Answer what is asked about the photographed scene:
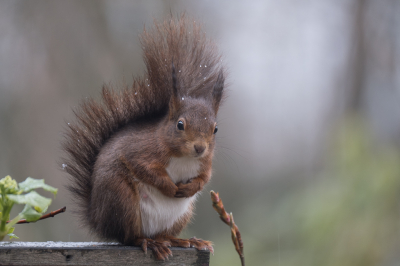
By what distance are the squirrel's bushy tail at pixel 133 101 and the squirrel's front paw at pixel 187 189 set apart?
0.31m

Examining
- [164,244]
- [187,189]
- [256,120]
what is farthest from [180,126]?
[256,120]

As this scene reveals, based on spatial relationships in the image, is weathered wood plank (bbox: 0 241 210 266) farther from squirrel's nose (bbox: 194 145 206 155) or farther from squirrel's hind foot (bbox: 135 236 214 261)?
squirrel's nose (bbox: 194 145 206 155)

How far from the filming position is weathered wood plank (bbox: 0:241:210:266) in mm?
1019

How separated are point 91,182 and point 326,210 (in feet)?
6.64

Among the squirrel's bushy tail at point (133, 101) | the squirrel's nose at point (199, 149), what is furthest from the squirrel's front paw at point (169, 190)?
the squirrel's bushy tail at point (133, 101)

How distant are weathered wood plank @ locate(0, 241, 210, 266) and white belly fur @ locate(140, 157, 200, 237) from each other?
11 centimetres

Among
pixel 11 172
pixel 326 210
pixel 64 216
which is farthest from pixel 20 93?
pixel 326 210

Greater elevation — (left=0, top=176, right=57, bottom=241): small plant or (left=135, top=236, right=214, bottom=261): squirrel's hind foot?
(left=0, top=176, right=57, bottom=241): small plant

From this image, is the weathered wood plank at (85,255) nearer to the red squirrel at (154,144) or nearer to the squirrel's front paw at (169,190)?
the red squirrel at (154,144)

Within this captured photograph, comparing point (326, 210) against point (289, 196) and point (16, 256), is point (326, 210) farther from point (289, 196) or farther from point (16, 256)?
point (16, 256)

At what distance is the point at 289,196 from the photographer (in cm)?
365

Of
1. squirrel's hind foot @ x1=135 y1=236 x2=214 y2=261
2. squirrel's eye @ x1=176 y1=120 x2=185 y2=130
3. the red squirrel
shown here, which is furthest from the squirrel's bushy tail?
squirrel's hind foot @ x1=135 y1=236 x2=214 y2=261

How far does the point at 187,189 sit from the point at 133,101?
39 cm

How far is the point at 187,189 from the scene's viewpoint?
4.20ft
